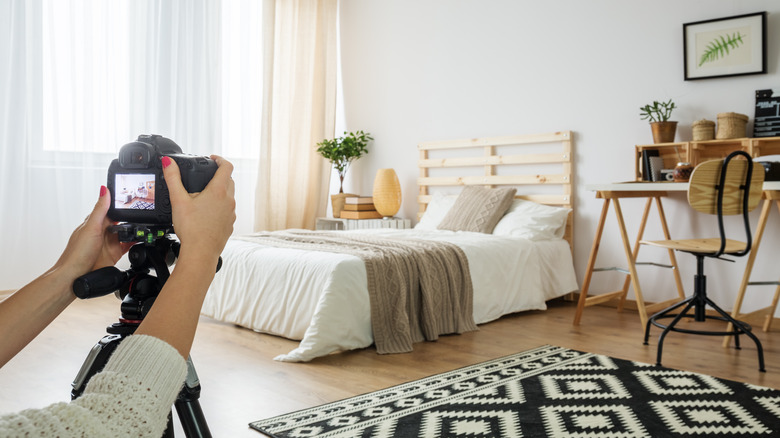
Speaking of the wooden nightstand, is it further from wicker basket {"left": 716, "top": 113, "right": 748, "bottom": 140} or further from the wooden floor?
wicker basket {"left": 716, "top": 113, "right": 748, "bottom": 140}

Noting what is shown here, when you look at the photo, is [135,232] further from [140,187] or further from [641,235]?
[641,235]

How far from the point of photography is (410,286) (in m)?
3.05

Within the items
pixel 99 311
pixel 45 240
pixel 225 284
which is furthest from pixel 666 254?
pixel 45 240

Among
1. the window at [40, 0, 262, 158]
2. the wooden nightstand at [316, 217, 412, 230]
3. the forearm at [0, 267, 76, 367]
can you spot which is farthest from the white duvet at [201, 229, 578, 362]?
the forearm at [0, 267, 76, 367]

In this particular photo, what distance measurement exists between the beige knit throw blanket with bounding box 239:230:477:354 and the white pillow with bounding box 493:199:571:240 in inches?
28.8

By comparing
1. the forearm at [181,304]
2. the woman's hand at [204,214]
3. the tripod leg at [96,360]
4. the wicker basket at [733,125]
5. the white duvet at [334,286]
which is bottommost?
the white duvet at [334,286]

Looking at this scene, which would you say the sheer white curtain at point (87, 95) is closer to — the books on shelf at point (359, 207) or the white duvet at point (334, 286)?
the books on shelf at point (359, 207)

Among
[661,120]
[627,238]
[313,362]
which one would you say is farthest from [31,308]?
[661,120]

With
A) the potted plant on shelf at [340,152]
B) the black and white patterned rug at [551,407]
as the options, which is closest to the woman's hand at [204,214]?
the black and white patterned rug at [551,407]

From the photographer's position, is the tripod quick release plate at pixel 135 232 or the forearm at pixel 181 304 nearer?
the forearm at pixel 181 304

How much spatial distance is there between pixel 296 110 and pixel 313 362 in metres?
3.11

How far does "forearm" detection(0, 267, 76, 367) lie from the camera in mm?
755

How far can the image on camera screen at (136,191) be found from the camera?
0.82 m

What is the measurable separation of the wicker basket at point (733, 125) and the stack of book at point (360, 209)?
2.54 metres
